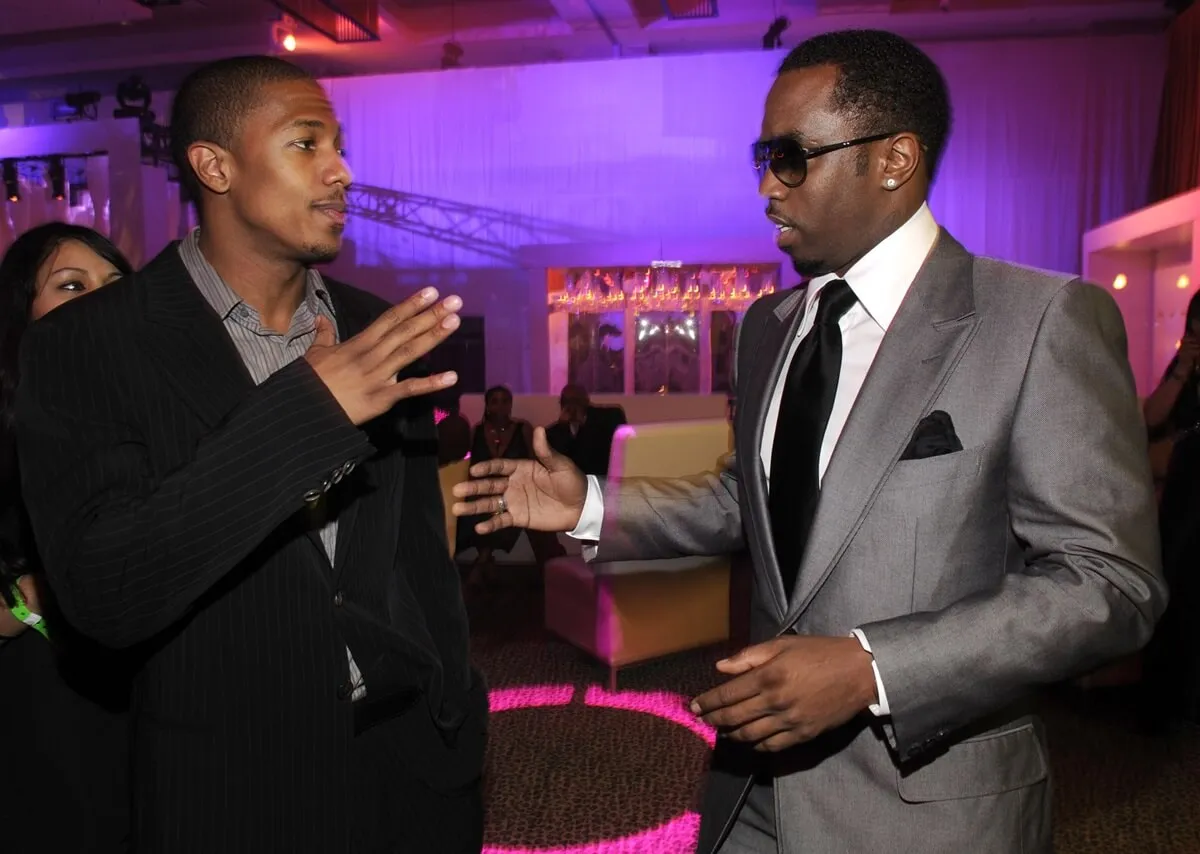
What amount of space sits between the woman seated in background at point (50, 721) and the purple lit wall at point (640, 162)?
10.4 m

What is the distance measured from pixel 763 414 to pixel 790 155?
0.47 metres

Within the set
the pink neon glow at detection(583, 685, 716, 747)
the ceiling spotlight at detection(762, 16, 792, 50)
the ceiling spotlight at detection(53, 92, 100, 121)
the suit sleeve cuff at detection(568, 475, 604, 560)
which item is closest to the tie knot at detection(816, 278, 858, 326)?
the suit sleeve cuff at detection(568, 475, 604, 560)

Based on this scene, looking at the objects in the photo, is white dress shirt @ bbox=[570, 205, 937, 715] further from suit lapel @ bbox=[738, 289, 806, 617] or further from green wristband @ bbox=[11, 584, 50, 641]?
green wristband @ bbox=[11, 584, 50, 641]

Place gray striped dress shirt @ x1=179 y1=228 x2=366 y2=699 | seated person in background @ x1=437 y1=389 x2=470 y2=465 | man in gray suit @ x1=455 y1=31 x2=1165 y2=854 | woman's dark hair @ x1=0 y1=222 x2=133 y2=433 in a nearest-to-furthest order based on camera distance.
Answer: man in gray suit @ x1=455 y1=31 x2=1165 y2=854
gray striped dress shirt @ x1=179 y1=228 x2=366 y2=699
woman's dark hair @ x1=0 y1=222 x2=133 y2=433
seated person in background @ x1=437 y1=389 x2=470 y2=465

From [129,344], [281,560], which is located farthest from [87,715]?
[129,344]

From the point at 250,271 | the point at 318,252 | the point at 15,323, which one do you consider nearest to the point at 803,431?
the point at 318,252

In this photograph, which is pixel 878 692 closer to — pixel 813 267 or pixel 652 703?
pixel 813 267

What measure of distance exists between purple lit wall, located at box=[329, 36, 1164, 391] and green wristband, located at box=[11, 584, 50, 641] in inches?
409

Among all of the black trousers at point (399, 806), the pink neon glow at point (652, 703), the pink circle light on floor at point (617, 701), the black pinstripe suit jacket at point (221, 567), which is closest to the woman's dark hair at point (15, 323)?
the black pinstripe suit jacket at point (221, 567)

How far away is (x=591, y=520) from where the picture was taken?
1.74 meters

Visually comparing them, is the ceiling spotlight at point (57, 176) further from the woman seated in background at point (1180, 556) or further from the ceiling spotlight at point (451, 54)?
the woman seated in background at point (1180, 556)

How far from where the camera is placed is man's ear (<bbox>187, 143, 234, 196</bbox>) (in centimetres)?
177

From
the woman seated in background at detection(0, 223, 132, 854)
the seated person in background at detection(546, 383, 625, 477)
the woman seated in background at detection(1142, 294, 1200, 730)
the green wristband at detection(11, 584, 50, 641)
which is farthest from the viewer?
the seated person in background at detection(546, 383, 625, 477)

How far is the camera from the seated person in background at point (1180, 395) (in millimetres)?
4086
